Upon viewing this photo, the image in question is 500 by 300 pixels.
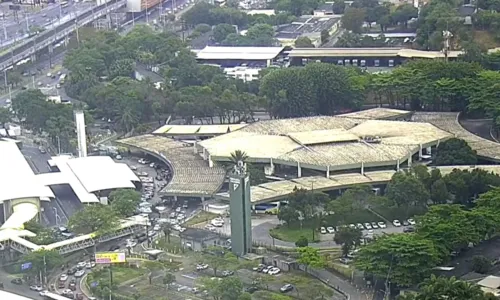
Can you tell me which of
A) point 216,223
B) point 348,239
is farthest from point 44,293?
point 348,239

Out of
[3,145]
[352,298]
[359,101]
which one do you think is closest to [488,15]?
[359,101]

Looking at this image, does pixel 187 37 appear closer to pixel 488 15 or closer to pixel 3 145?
pixel 488 15

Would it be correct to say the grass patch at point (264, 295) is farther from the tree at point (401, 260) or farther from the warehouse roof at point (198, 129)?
the warehouse roof at point (198, 129)

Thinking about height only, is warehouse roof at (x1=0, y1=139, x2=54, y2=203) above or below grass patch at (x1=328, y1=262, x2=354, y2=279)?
above

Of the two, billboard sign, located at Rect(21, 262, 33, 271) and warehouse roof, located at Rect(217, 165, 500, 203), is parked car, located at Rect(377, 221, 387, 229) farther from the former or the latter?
billboard sign, located at Rect(21, 262, 33, 271)

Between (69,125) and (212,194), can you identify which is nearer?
(212,194)

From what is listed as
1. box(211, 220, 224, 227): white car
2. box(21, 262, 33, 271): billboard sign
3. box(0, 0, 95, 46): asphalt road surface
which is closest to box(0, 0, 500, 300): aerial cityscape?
box(21, 262, 33, 271): billboard sign

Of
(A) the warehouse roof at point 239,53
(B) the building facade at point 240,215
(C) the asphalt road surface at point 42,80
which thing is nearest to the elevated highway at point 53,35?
(C) the asphalt road surface at point 42,80
